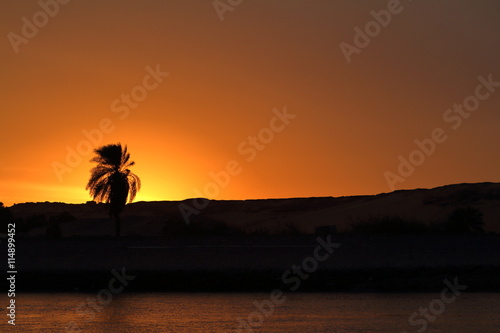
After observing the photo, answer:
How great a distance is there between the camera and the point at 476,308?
19.3 metres

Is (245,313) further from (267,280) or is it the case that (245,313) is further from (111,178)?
(111,178)

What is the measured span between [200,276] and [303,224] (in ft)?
141

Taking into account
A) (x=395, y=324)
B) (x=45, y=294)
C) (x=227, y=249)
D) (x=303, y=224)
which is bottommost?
(x=395, y=324)

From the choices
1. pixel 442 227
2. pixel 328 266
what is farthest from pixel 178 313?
pixel 442 227

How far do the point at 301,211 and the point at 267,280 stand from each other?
56.8 m

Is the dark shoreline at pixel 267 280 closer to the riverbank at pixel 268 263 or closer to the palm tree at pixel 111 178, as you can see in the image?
the riverbank at pixel 268 263

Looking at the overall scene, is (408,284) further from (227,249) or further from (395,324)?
(227,249)

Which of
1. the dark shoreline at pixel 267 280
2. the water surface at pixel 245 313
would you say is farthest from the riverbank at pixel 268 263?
the water surface at pixel 245 313

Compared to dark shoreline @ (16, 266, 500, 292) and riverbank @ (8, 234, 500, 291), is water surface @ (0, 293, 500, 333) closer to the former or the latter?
dark shoreline @ (16, 266, 500, 292)

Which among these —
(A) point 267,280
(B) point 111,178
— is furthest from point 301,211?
(A) point 267,280

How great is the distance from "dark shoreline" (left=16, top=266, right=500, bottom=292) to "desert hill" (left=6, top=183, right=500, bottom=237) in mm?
23206

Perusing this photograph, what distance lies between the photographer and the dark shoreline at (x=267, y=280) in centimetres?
2455

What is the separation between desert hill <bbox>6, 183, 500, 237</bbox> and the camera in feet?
199

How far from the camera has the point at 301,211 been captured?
269 feet
